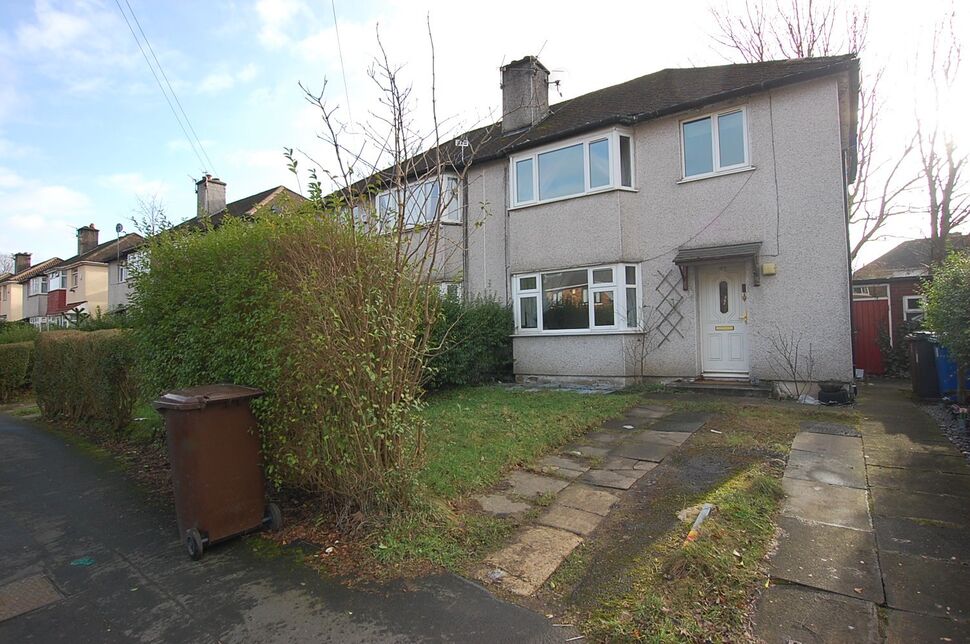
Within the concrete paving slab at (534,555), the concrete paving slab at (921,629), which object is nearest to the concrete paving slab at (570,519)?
the concrete paving slab at (534,555)

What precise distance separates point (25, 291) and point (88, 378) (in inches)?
1871

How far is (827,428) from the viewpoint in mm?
6473

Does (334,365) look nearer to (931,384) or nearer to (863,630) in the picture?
(863,630)

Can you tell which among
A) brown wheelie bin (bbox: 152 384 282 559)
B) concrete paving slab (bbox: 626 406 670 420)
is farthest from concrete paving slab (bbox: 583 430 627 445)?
brown wheelie bin (bbox: 152 384 282 559)

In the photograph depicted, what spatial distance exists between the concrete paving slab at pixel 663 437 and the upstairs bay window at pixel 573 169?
5528 mm

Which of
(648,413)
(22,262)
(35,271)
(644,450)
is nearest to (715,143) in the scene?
(648,413)

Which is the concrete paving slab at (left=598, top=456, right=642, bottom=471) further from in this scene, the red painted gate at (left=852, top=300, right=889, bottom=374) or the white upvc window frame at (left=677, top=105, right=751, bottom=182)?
the red painted gate at (left=852, top=300, right=889, bottom=374)

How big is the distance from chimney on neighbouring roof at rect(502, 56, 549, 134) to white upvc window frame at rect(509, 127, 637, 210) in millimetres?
2595

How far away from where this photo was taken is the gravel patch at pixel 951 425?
5.73 m

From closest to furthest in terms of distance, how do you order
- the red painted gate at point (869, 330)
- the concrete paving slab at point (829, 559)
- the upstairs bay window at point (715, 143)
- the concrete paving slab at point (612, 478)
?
the concrete paving slab at point (829, 559), the concrete paving slab at point (612, 478), the upstairs bay window at point (715, 143), the red painted gate at point (869, 330)

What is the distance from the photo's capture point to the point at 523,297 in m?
11.7

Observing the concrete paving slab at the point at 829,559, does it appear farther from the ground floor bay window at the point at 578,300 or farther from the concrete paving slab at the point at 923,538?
the ground floor bay window at the point at 578,300

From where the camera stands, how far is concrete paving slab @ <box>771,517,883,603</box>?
2.91 m

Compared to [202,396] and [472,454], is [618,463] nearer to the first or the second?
[472,454]
